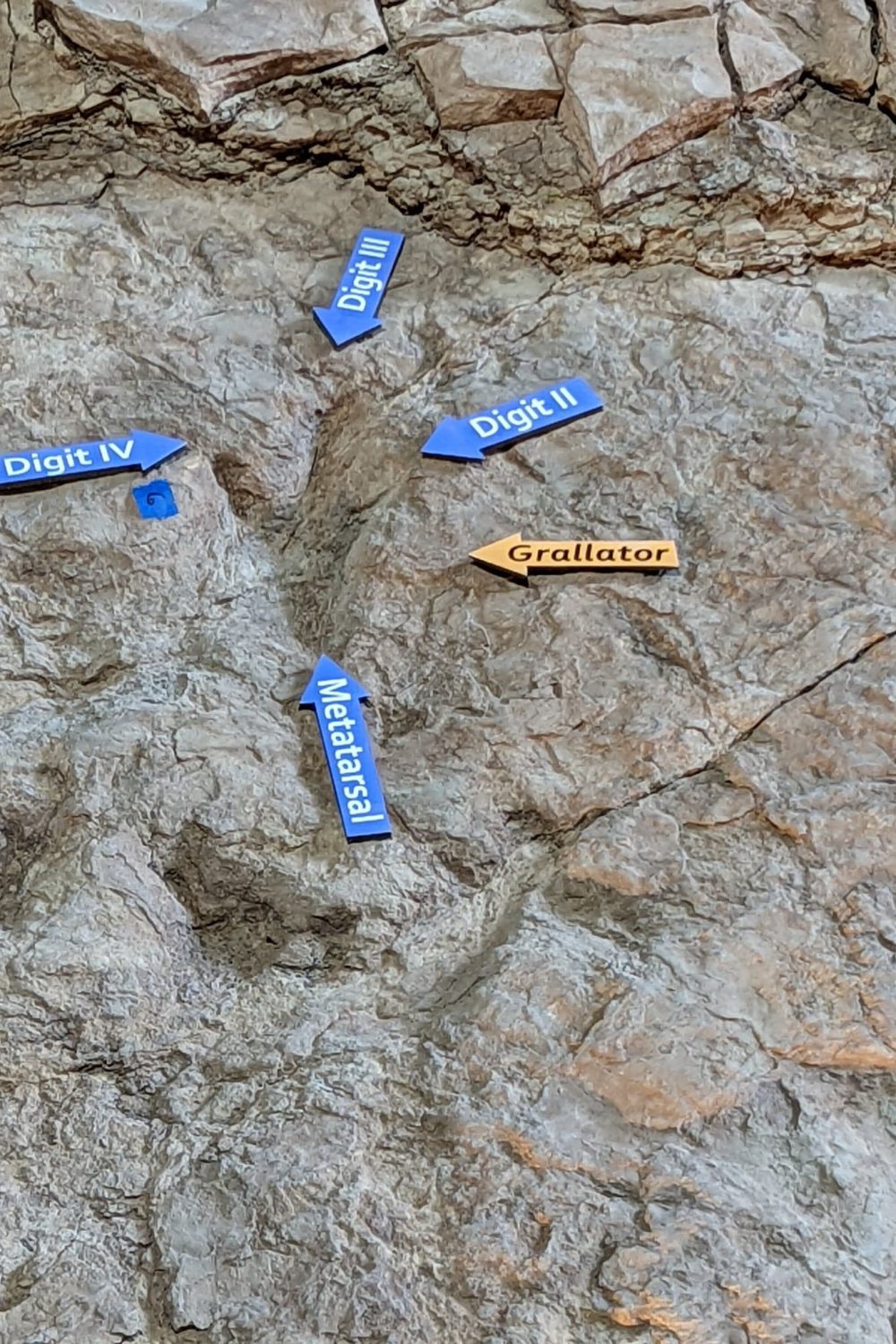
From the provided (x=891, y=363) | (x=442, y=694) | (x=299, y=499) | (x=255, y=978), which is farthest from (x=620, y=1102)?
(x=891, y=363)

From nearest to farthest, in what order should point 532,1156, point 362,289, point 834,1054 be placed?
1. point 532,1156
2. point 834,1054
3. point 362,289

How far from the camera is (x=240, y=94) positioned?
113 inches

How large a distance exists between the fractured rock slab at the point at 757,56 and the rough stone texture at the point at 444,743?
0.23 ft

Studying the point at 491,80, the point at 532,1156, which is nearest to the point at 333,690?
the point at 532,1156

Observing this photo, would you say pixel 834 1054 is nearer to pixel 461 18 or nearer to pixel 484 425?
pixel 484 425

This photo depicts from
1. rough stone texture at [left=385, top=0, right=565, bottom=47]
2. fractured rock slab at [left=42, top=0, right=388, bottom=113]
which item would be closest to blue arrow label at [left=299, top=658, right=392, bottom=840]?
fractured rock slab at [left=42, top=0, right=388, bottom=113]

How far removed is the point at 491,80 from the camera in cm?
283

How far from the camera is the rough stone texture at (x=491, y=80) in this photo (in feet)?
9.30

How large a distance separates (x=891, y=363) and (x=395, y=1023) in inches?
59.9

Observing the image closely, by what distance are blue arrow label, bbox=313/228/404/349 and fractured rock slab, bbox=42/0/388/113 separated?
1.34 ft

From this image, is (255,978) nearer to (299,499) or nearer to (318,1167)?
(318,1167)

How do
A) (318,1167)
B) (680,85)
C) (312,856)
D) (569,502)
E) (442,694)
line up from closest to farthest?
(318,1167)
(312,856)
(442,694)
(569,502)
(680,85)

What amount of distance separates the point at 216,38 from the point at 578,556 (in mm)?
1407

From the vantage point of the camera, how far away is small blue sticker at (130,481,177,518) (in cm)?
244
